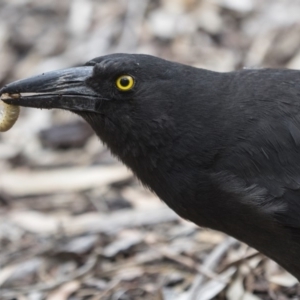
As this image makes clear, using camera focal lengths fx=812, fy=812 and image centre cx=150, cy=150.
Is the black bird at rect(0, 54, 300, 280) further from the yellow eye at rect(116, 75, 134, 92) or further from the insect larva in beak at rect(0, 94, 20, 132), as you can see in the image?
the insect larva in beak at rect(0, 94, 20, 132)

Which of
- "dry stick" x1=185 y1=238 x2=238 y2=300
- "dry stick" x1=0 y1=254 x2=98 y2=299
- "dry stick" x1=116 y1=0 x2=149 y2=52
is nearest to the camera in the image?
"dry stick" x1=185 y1=238 x2=238 y2=300

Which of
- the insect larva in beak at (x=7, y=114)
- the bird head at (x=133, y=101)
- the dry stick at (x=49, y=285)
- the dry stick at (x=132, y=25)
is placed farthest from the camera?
the dry stick at (x=132, y=25)

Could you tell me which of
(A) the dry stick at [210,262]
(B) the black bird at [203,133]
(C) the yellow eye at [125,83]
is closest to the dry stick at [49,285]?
(A) the dry stick at [210,262]

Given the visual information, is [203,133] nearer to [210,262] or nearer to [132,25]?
[210,262]

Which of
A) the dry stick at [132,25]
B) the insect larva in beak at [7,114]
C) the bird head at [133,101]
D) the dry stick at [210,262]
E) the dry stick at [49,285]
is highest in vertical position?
the dry stick at [132,25]

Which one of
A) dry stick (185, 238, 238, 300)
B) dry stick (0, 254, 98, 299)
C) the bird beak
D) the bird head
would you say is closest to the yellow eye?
the bird head

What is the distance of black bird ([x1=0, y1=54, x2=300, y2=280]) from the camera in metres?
4.07

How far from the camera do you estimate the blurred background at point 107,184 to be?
5008mm

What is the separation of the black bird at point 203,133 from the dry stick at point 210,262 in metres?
0.65

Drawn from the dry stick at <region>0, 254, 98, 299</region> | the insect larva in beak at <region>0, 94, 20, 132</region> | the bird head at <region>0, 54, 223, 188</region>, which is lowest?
the dry stick at <region>0, 254, 98, 299</region>

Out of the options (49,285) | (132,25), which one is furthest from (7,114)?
(132,25)

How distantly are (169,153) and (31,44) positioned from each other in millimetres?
4073

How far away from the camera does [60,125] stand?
6.90 metres

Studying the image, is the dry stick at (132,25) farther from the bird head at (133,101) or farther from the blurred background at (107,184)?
the bird head at (133,101)
